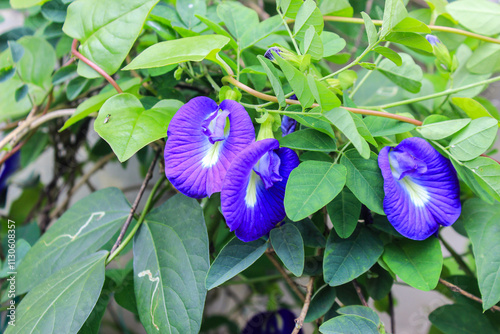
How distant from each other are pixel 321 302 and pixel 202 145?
245 mm

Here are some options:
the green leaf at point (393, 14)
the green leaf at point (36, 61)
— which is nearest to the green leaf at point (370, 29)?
the green leaf at point (393, 14)

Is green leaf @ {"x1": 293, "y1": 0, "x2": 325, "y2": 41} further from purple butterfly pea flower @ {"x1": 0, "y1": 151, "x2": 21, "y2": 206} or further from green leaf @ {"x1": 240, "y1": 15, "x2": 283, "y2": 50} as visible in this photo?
purple butterfly pea flower @ {"x1": 0, "y1": 151, "x2": 21, "y2": 206}

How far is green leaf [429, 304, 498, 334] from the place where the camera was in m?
0.49

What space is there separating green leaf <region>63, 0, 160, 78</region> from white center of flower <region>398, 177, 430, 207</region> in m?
0.34

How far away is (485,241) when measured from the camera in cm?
42

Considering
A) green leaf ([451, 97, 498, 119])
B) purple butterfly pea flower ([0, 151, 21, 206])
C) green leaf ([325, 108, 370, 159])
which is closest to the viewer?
green leaf ([325, 108, 370, 159])

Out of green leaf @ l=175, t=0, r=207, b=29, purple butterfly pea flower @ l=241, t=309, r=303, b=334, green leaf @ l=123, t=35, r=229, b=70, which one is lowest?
purple butterfly pea flower @ l=241, t=309, r=303, b=334

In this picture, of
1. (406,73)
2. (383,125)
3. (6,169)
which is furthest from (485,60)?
(6,169)

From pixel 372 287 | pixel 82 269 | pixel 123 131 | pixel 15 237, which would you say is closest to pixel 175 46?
pixel 123 131

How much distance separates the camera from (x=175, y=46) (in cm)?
35

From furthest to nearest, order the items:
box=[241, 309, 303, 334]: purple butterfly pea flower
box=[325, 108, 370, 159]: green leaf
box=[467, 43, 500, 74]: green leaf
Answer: box=[241, 309, 303, 334]: purple butterfly pea flower
box=[467, 43, 500, 74]: green leaf
box=[325, 108, 370, 159]: green leaf

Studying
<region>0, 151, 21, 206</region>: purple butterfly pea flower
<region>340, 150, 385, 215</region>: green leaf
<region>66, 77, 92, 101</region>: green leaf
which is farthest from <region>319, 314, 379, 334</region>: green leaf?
<region>0, 151, 21, 206</region>: purple butterfly pea flower

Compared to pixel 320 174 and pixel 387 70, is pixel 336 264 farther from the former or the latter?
pixel 387 70

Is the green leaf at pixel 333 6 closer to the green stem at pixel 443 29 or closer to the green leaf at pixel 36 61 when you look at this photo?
the green stem at pixel 443 29
